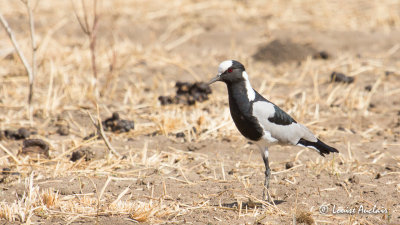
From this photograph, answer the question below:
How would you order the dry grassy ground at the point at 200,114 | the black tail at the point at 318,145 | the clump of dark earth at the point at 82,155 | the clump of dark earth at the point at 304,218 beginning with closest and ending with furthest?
1. the clump of dark earth at the point at 304,218
2. the dry grassy ground at the point at 200,114
3. the black tail at the point at 318,145
4. the clump of dark earth at the point at 82,155

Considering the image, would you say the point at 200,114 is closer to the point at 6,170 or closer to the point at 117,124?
the point at 117,124

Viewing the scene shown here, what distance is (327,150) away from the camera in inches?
199

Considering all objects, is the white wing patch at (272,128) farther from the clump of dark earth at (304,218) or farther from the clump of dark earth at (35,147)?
the clump of dark earth at (35,147)

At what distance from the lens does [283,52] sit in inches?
350

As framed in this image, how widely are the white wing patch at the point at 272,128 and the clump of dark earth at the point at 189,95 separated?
230 centimetres

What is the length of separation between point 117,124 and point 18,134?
1.01 meters

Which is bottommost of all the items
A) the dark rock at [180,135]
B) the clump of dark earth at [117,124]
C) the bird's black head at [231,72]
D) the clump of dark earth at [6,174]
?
the clump of dark earth at [6,174]

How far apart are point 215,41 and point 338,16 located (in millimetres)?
2241

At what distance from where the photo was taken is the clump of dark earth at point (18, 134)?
6266mm

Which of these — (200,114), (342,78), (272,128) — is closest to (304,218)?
(272,128)

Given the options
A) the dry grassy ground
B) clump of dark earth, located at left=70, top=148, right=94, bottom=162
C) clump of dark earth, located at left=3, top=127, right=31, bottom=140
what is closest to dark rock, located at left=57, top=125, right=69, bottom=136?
the dry grassy ground

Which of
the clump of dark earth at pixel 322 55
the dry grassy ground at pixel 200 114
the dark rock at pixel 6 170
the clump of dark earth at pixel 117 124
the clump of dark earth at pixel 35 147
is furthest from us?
the clump of dark earth at pixel 322 55

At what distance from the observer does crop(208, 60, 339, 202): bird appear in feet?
15.5

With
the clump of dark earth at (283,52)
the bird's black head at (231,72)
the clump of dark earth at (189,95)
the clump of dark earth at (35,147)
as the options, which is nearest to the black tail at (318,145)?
the bird's black head at (231,72)
